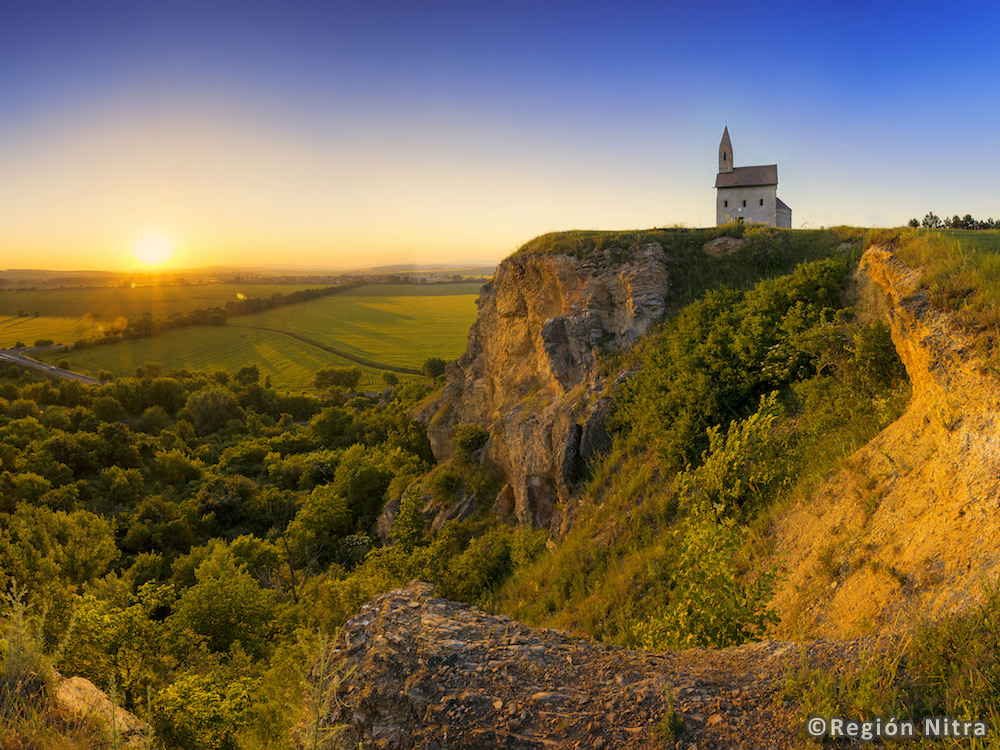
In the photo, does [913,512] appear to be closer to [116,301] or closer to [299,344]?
[299,344]

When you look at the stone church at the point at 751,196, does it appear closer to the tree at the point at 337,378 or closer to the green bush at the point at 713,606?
the green bush at the point at 713,606

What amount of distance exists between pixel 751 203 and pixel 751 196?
0.60m

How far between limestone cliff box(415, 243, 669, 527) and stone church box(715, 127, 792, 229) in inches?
1018

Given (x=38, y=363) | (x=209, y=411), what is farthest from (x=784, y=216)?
(x=38, y=363)

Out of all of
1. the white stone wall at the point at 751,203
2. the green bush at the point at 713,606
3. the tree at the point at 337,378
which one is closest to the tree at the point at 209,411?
the tree at the point at 337,378

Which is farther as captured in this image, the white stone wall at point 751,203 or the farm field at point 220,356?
the farm field at point 220,356

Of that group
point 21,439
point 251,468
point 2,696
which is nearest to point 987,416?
point 2,696

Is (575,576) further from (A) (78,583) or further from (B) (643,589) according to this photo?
A: (A) (78,583)

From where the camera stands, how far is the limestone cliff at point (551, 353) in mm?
17375

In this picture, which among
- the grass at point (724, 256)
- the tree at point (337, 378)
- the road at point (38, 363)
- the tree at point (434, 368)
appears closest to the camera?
the grass at point (724, 256)

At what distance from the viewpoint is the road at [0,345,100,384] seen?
87.6 m

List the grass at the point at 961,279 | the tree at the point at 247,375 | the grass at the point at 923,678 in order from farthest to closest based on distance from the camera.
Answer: the tree at the point at 247,375, the grass at the point at 961,279, the grass at the point at 923,678

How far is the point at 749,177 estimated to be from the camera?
138ft

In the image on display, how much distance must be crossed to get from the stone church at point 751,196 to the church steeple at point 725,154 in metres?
0.25
